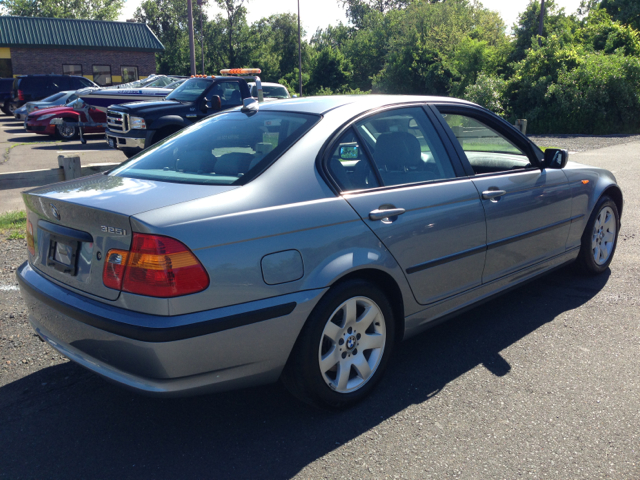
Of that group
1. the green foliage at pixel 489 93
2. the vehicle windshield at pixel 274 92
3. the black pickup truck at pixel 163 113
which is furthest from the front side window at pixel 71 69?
the black pickup truck at pixel 163 113

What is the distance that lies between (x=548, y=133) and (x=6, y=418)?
22289 millimetres

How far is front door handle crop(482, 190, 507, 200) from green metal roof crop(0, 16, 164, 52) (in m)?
41.7

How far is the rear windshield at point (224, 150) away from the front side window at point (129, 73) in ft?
136

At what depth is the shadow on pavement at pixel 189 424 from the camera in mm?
2467

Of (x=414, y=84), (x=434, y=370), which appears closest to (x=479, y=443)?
(x=434, y=370)

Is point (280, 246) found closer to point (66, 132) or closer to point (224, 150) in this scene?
point (224, 150)

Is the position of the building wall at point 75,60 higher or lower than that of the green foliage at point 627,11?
lower

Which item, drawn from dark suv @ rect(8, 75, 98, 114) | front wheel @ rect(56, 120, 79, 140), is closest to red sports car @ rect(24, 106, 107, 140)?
front wheel @ rect(56, 120, 79, 140)

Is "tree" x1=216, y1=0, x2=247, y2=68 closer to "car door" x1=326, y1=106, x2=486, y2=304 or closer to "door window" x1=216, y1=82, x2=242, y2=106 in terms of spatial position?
"door window" x1=216, y1=82, x2=242, y2=106

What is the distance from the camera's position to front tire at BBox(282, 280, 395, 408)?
2658 mm

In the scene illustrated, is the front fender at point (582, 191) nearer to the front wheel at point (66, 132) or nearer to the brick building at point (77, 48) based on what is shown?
the front wheel at point (66, 132)

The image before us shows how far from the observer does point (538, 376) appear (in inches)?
127

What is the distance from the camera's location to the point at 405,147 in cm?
341

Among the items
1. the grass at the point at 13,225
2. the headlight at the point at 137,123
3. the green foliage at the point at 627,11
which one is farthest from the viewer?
the green foliage at the point at 627,11
